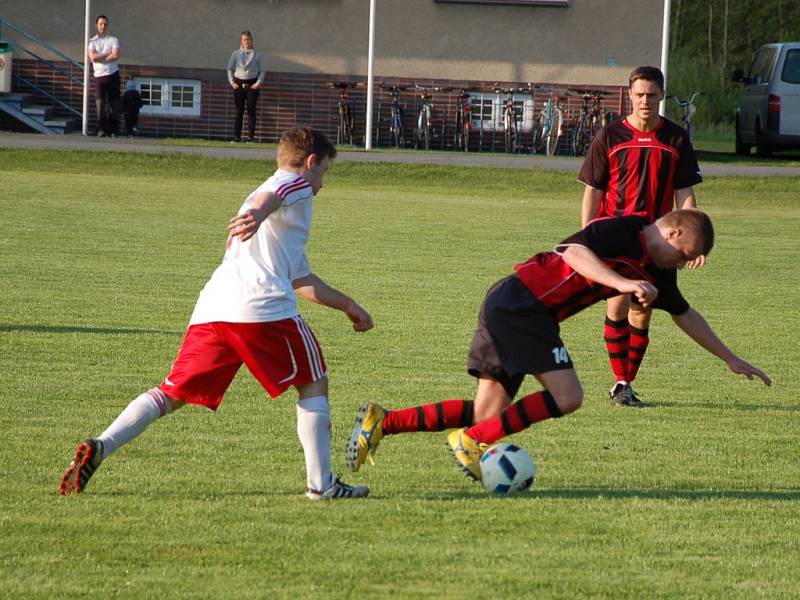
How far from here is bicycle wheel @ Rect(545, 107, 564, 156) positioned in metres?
29.4

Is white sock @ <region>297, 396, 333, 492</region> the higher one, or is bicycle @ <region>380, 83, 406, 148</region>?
bicycle @ <region>380, 83, 406, 148</region>

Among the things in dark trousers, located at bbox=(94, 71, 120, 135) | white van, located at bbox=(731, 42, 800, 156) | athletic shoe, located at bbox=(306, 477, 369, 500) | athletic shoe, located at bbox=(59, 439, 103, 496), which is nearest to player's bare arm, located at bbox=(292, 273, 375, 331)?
athletic shoe, located at bbox=(306, 477, 369, 500)

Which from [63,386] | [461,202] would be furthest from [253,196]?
[461,202]

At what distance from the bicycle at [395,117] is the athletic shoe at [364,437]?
77.8 feet

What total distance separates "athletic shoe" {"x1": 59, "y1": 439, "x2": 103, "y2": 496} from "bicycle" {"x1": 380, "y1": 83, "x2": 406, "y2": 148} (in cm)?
2429

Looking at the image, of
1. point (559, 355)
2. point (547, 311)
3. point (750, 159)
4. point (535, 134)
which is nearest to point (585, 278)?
point (547, 311)

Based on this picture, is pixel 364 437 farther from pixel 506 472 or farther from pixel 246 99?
pixel 246 99

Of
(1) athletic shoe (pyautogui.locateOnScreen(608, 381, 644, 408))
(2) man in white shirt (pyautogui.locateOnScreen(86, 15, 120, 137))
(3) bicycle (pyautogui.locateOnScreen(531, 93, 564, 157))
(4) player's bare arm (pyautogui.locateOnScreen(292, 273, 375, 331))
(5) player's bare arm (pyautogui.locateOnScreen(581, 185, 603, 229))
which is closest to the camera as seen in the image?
(4) player's bare arm (pyautogui.locateOnScreen(292, 273, 375, 331))

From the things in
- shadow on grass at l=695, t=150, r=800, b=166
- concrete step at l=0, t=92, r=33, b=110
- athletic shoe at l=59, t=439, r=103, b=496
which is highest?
concrete step at l=0, t=92, r=33, b=110

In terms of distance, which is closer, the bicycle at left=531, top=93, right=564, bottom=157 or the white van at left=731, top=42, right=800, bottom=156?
the white van at left=731, top=42, right=800, bottom=156

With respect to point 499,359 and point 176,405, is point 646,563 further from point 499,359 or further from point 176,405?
point 176,405

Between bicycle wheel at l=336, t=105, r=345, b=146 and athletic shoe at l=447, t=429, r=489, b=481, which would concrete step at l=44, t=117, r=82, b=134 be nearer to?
bicycle wheel at l=336, t=105, r=345, b=146

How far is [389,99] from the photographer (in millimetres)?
30250

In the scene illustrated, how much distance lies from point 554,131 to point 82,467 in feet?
81.1
